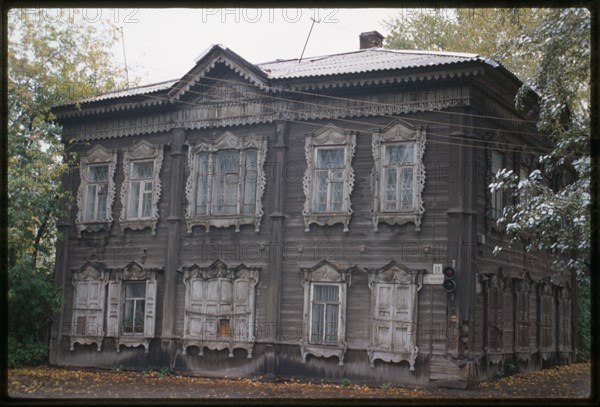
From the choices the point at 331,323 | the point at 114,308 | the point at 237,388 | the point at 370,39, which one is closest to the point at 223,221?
the point at 331,323

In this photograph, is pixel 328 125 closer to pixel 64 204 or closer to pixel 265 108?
pixel 265 108

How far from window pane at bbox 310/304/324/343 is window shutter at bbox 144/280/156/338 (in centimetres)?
492

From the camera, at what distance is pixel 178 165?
70.5ft

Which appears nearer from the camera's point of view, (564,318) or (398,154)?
(398,154)

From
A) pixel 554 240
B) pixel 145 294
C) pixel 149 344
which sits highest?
pixel 554 240

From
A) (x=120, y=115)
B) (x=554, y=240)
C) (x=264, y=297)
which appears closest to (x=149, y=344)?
(x=264, y=297)

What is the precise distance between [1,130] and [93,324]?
7426mm

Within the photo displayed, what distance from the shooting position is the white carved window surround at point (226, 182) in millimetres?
20328

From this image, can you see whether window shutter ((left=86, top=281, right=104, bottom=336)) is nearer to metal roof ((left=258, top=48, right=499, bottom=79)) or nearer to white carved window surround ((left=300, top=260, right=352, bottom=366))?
white carved window surround ((left=300, top=260, right=352, bottom=366))

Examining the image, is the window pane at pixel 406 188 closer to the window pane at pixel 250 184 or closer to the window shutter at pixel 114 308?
the window pane at pixel 250 184

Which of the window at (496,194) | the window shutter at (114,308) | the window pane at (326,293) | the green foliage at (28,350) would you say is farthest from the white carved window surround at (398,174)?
the green foliage at (28,350)

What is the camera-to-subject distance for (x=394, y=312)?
1817cm

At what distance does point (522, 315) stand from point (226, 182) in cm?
906

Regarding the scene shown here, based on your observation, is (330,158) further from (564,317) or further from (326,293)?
(564,317)
